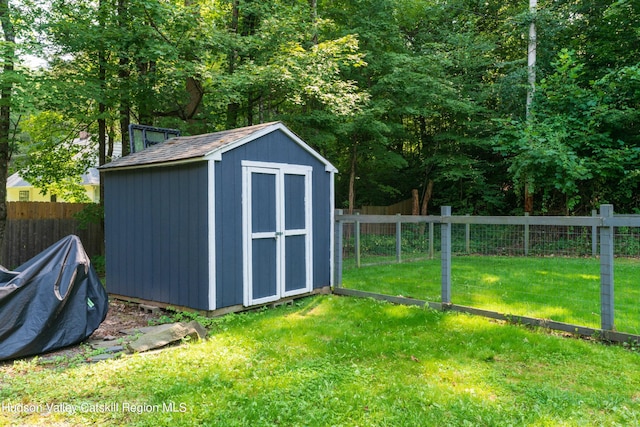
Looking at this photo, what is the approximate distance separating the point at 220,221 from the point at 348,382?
270cm

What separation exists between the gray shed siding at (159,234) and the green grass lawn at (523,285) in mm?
2700

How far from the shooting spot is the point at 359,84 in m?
12.4

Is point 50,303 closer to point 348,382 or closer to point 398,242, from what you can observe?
point 348,382

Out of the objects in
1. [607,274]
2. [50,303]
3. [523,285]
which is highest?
[607,274]

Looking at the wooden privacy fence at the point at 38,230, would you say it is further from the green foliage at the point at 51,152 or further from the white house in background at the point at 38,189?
the white house in background at the point at 38,189

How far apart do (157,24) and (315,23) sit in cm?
361

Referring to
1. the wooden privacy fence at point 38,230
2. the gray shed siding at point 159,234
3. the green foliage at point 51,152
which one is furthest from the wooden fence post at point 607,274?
the green foliage at point 51,152

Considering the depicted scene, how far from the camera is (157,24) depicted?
865cm

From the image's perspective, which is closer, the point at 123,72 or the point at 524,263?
the point at 524,263

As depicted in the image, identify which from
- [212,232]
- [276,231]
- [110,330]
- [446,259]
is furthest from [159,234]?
[446,259]

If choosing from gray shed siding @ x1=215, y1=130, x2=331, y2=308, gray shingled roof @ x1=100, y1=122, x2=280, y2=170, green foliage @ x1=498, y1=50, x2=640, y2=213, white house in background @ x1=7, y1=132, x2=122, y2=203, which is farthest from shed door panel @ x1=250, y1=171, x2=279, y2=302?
white house in background @ x1=7, y1=132, x2=122, y2=203

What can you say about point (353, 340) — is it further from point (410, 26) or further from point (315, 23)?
point (410, 26)

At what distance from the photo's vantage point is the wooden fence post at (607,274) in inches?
162

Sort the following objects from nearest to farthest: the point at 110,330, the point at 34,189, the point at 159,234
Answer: the point at 110,330 → the point at 159,234 → the point at 34,189
